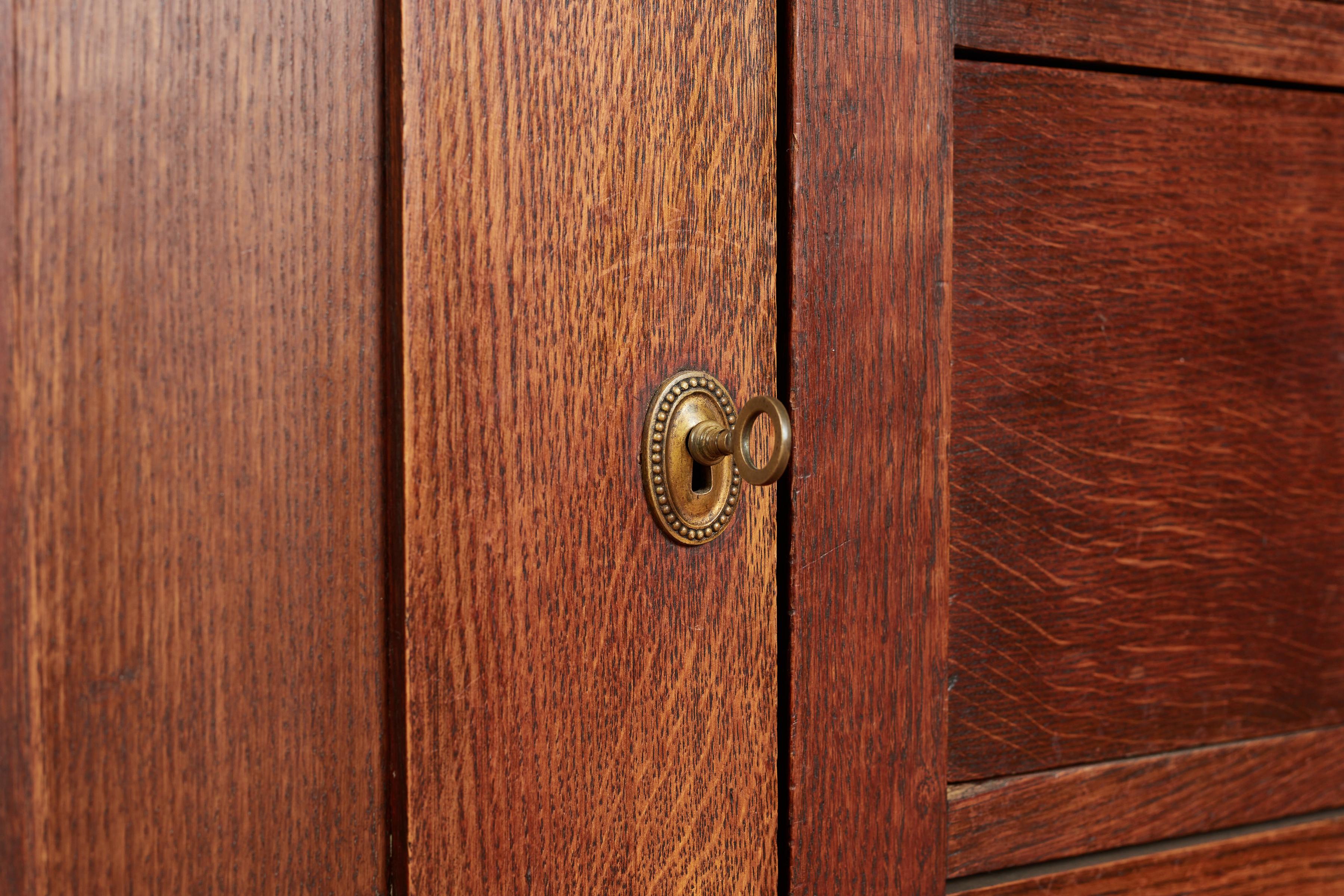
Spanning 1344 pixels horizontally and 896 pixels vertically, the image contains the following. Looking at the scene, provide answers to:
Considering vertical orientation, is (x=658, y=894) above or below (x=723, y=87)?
below

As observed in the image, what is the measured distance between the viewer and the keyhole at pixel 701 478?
364mm

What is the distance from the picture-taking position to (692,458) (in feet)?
1.18

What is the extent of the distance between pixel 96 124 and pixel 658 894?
311 millimetres

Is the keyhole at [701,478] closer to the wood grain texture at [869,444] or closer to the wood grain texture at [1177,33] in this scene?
the wood grain texture at [869,444]

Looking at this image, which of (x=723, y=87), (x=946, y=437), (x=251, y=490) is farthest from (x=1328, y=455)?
(x=251, y=490)

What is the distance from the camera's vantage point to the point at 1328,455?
48 centimetres

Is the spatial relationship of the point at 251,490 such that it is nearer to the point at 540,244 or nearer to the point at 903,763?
the point at 540,244

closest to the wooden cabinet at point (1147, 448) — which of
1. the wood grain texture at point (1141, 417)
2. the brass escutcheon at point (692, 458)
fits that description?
the wood grain texture at point (1141, 417)

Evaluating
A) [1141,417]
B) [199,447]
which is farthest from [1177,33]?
[199,447]

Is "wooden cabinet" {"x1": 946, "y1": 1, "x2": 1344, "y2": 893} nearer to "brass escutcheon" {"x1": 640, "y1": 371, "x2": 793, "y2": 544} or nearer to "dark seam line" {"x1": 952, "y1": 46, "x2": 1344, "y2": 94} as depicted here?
"dark seam line" {"x1": 952, "y1": 46, "x2": 1344, "y2": 94}

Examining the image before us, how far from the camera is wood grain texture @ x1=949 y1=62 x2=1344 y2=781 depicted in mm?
409

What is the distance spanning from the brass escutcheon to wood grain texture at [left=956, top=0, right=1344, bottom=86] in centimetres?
18

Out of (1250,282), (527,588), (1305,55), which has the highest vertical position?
(1305,55)

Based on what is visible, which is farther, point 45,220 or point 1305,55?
point 1305,55
